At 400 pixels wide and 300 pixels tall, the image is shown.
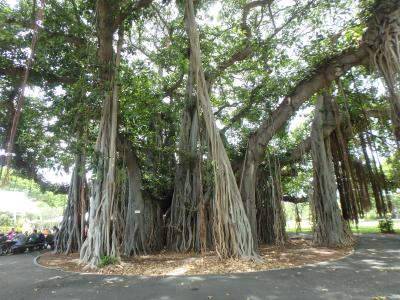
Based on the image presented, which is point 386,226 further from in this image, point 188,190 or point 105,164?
point 105,164

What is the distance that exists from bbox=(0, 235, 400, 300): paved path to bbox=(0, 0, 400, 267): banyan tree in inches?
43.4

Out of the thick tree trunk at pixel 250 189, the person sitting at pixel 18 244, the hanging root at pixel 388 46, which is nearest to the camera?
the hanging root at pixel 388 46

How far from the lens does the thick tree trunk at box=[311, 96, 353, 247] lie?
830 cm

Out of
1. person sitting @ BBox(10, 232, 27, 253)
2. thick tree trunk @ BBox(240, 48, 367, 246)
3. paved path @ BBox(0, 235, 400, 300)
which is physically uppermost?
thick tree trunk @ BBox(240, 48, 367, 246)

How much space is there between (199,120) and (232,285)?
412cm

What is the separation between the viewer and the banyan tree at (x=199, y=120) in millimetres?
6254

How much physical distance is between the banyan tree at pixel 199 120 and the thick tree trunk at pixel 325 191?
4 centimetres

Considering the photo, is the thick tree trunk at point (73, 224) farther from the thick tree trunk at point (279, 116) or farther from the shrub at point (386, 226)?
the shrub at point (386, 226)

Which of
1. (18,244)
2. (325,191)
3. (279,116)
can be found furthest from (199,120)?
(18,244)

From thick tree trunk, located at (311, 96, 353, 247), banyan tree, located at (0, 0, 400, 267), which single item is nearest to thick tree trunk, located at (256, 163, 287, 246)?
banyan tree, located at (0, 0, 400, 267)

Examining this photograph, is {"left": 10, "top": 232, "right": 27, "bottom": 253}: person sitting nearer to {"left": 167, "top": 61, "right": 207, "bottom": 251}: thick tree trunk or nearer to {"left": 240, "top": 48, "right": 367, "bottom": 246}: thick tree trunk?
{"left": 167, "top": 61, "right": 207, "bottom": 251}: thick tree trunk

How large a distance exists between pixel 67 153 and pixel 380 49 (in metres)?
5.91

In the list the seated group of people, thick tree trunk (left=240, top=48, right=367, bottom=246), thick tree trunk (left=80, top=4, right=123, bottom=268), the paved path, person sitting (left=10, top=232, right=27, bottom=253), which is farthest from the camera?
the seated group of people

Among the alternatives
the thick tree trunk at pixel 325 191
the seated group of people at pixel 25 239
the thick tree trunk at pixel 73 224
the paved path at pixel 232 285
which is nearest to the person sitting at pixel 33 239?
the seated group of people at pixel 25 239
